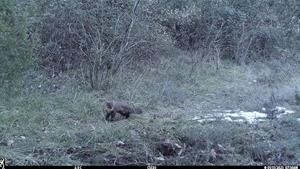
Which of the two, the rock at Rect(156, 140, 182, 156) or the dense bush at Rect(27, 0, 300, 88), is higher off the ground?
the rock at Rect(156, 140, 182, 156)

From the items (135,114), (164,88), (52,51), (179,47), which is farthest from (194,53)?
(135,114)

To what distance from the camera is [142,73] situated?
11.3m

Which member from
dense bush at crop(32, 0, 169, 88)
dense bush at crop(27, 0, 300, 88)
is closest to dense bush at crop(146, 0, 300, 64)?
dense bush at crop(27, 0, 300, 88)

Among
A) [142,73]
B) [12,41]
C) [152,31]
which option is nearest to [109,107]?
[12,41]

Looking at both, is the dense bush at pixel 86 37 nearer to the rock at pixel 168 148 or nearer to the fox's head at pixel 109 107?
the fox's head at pixel 109 107

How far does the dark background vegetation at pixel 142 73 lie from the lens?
21.1ft

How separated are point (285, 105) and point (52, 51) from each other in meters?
4.78

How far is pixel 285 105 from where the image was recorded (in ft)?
30.6

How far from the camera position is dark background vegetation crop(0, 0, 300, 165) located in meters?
6.42

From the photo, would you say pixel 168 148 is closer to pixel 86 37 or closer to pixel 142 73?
pixel 86 37

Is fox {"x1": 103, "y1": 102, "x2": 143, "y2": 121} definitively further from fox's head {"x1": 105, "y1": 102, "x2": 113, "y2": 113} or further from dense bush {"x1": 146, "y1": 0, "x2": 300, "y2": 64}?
dense bush {"x1": 146, "y1": 0, "x2": 300, "y2": 64}

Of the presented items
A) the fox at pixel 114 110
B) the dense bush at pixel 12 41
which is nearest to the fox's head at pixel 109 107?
the fox at pixel 114 110

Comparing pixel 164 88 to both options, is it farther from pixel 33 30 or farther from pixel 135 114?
pixel 33 30

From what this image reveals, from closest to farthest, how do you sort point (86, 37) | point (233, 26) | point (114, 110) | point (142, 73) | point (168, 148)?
point (168, 148) → point (114, 110) → point (86, 37) → point (142, 73) → point (233, 26)
